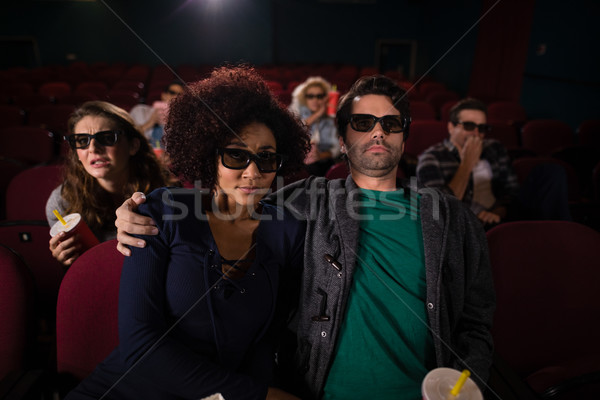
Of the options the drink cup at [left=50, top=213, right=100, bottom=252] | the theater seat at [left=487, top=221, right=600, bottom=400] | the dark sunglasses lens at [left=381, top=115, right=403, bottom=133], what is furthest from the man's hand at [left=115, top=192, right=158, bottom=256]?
the theater seat at [left=487, top=221, right=600, bottom=400]

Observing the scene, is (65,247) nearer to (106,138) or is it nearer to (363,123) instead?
(106,138)

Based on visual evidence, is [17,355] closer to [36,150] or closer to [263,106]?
[263,106]

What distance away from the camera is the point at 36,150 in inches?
139

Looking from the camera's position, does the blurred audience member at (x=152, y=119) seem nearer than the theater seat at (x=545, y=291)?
No

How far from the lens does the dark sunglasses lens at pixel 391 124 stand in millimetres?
1484

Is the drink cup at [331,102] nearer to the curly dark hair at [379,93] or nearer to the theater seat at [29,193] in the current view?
the curly dark hair at [379,93]

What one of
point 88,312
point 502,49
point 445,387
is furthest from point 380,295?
point 502,49

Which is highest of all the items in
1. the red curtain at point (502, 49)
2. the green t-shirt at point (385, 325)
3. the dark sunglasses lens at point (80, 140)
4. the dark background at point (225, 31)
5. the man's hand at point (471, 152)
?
the dark background at point (225, 31)

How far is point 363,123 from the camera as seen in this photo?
1497 mm

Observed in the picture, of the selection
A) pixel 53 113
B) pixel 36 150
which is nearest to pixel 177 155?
pixel 36 150

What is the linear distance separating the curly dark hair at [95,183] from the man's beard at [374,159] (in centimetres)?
114

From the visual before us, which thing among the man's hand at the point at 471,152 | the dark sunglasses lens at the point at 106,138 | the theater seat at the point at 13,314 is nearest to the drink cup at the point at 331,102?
the man's hand at the point at 471,152

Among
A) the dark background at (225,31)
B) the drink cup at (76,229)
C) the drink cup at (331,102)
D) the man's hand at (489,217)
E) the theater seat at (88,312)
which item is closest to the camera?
the theater seat at (88,312)

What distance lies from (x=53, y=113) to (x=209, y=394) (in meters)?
5.21
